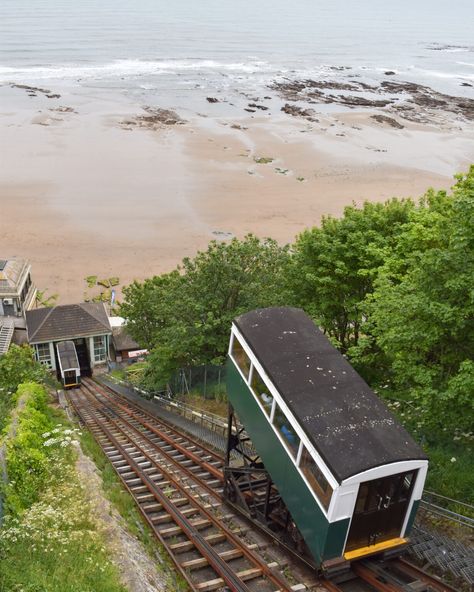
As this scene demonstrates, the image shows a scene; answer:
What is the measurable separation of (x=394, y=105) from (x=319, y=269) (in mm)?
74356

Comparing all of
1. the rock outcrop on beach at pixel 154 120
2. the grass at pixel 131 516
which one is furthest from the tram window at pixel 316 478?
the rock outcrop on beach at pixel 154 120

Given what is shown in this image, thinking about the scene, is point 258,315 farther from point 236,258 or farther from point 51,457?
point 236,258

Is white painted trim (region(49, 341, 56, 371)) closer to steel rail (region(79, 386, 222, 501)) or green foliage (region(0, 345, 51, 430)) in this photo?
green foliage (region(0, 345, 51, 430))

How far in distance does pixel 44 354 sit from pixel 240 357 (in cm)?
2838

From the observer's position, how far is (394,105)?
86.7 m

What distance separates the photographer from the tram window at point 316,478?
10272mm

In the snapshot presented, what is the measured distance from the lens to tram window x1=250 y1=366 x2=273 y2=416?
40.5 ft

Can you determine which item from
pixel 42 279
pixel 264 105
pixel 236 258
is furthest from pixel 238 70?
pixel 236 258

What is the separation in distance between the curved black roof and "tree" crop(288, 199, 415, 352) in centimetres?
836

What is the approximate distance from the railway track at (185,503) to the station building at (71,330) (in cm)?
1443

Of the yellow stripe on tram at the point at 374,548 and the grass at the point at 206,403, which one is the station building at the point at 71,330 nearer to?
the grass at the point at 206,403

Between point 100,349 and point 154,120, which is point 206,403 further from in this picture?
point 154,120

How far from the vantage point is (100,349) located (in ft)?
134

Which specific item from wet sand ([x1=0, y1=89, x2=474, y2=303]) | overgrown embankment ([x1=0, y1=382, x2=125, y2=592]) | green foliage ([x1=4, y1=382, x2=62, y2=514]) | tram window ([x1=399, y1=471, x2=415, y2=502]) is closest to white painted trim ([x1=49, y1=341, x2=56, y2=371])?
wet sand ([x1=0, y1=89, x2=474, y2=303])
